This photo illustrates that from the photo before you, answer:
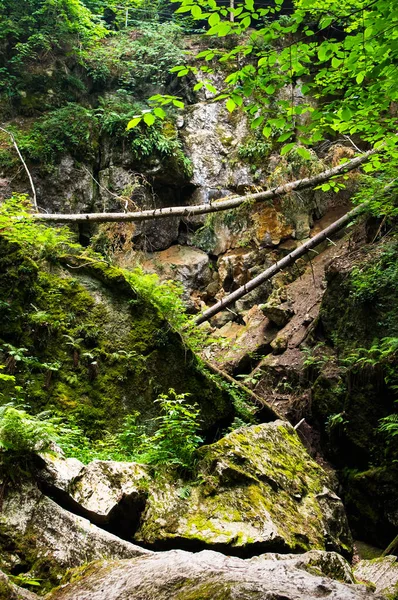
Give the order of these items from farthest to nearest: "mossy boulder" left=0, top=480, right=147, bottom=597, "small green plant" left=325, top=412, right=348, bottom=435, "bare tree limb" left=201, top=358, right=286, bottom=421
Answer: "small green plant" left=325, top=412, right=348, bottom=435 → "bare tree limb" left=201, top=358, right=286, bottom=421 → "mossy boulder" left=0, top=480, right=147, bottom=597

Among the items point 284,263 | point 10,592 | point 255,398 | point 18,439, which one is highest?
point 18,439

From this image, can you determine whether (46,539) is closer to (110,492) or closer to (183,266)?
(110,492)

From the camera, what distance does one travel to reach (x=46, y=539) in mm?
3314

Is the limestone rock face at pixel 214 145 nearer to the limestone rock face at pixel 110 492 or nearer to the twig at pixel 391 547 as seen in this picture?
the twig at pixel 391 547

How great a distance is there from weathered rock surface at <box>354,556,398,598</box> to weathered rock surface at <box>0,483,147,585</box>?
3.57 m

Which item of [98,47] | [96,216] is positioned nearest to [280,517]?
[96,216]

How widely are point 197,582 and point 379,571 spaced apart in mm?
4667

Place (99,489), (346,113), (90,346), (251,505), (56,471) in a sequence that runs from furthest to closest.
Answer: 1. (90,346)
2. (251,505)
3. (346,113)
4. (99,489)
5. (56,471)

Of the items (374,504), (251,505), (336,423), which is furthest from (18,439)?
(336,423)

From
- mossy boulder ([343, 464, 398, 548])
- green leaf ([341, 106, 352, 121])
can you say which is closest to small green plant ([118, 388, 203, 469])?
green leaf ([341, 106, 352, 121])

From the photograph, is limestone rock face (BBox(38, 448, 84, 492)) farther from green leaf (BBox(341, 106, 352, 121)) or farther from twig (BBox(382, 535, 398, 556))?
twig (BBox(382, 535, 398, 556))

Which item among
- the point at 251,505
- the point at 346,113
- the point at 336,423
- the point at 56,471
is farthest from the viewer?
the point at 336,423

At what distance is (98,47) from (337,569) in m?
20.5

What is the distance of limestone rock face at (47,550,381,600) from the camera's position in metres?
2.41
